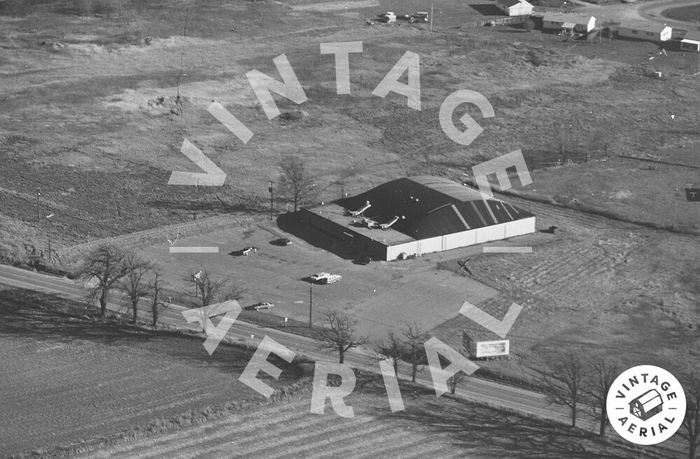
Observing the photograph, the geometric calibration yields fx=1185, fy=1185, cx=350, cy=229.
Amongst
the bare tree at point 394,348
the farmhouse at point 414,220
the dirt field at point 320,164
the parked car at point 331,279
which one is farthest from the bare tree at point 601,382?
the farmhouse at point 414,220

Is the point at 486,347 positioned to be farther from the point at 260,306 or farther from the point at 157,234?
the point at 157,234

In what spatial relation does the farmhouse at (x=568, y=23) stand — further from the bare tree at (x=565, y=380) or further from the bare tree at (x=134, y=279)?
the bare tree at (x=565, y=380)

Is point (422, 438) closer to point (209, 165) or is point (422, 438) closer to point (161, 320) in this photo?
point (161, 320)

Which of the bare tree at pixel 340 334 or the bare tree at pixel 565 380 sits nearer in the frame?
A: the bare tree at pixel 565 380

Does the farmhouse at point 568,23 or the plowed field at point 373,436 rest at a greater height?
the farmhouse at point 568,23

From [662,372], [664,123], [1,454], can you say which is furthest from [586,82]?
[1,454]

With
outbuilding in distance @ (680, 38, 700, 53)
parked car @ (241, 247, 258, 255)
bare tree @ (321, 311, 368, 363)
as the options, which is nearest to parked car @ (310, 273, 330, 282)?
bare tree @ (321, 311, 368, 363)
